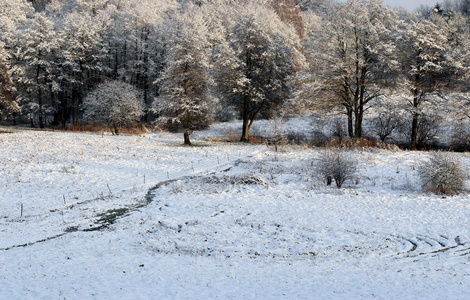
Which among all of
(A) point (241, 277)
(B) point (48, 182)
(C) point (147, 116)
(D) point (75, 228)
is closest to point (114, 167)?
(B) point (48, 182)

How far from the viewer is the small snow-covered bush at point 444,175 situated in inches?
521

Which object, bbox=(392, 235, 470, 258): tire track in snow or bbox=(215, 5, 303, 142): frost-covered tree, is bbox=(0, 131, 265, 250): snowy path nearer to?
bbox=(215, 5, 303, 142): frost-covered tree

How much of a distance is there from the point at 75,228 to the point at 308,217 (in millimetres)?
7655

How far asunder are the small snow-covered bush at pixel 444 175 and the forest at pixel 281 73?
42.4 ft

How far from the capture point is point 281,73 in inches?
1250

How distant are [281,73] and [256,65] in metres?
2.61

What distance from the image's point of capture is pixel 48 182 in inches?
585

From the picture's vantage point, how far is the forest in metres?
25.3

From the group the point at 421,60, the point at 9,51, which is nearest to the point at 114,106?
the point at 9,51

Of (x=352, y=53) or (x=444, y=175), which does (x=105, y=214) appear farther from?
(x=352, y=53)

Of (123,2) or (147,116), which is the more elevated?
(123,2)

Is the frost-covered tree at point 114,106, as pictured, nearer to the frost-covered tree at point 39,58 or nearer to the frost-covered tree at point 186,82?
the frost-covered tree at point 186,82

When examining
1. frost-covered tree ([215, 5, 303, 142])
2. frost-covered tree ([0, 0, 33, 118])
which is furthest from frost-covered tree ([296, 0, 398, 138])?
frost-covered tree ([0, 0, 33, 118])

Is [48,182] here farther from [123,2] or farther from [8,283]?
[123,2]
